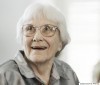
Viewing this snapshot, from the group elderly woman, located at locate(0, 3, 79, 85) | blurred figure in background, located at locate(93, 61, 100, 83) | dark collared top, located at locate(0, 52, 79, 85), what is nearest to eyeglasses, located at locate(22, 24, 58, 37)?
elderly woman, located at locate(0, 3, 79, 85)

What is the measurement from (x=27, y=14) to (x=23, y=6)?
0.09 metres

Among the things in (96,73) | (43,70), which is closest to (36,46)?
(43,70)

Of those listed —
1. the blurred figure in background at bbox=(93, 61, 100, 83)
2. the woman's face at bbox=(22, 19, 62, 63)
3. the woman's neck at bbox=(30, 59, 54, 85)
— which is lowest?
the blurred figure in background at bbox=(93, 61, 100, 83)

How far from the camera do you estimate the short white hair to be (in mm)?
843

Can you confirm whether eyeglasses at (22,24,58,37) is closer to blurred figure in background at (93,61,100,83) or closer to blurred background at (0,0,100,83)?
blurred background at (0,0,100,83)

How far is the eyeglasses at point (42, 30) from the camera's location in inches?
33.0

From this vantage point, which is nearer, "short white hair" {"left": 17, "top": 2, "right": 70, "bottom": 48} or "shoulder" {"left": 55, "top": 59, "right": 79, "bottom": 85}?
"short white hair" {"left": 17, "top": 2, "right": 70, "bottom": 48}

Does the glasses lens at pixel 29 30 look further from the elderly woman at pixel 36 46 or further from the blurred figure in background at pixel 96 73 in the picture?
the blurred figure in background at pixel 96 73

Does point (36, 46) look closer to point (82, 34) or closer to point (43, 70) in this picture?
point (43, 70)

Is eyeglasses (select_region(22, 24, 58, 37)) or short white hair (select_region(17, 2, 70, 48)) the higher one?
short white hair (select_region(17, 2, 70, 48))

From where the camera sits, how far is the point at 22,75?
847mm

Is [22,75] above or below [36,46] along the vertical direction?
below

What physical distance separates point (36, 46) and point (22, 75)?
13 cm

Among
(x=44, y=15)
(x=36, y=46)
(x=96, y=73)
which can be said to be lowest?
(x=96, y=73)
